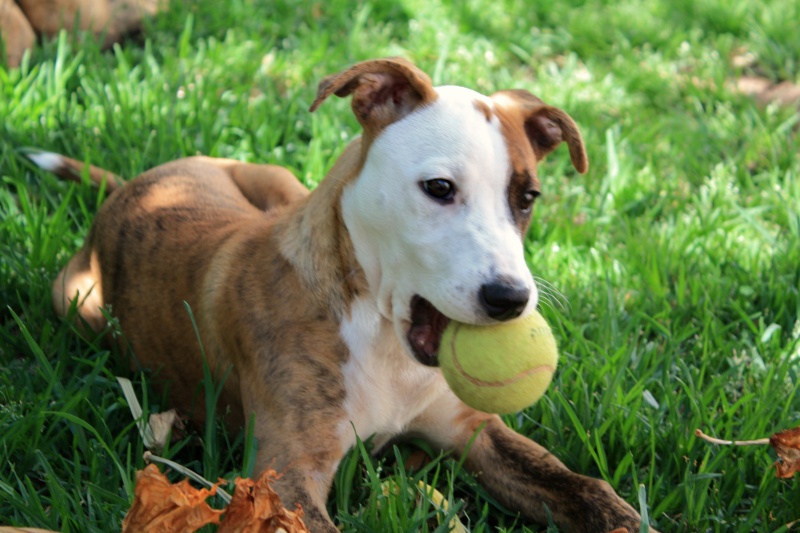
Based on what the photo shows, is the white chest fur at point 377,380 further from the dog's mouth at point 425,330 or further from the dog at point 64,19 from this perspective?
the dog at point 64,19

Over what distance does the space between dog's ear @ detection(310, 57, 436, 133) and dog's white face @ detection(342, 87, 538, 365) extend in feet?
0.17

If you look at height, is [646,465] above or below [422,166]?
below

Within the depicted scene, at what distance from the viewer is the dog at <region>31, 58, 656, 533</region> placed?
9.03ft

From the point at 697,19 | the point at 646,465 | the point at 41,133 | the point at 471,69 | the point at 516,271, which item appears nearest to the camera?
the point at 516,271

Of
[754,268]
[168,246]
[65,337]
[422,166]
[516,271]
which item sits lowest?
[754,268]

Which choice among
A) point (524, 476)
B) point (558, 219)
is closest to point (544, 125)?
point (524, 476)

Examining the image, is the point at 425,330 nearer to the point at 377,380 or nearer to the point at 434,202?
the point at 377,380

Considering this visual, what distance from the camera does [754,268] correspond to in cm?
432

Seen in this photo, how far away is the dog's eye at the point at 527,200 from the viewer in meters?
2.91

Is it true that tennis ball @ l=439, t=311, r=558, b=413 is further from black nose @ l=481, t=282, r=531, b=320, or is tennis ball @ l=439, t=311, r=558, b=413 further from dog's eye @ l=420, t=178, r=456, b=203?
dog's eye @ l=420, t=178, r=456, b=203

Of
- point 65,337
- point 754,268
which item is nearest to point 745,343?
point 754,268

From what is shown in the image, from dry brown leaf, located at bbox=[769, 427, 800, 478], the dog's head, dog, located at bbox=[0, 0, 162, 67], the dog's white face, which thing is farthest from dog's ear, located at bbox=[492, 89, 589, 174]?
dog, located at bbox=[0, 0, 162, 67]

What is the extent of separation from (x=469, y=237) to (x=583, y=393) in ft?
3.17

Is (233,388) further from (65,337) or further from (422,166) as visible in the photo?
(422,166)
